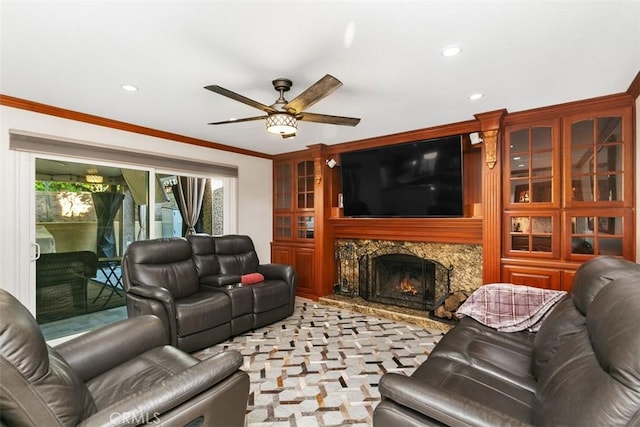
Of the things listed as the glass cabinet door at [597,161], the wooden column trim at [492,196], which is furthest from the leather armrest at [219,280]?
the glass cabinet door at [597,161]

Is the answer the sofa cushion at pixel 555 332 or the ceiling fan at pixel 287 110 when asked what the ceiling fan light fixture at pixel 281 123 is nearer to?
the ceiling fan at pixel 287 110

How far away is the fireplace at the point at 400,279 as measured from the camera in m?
4.15

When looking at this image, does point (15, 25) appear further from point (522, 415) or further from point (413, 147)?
point (413, 147)

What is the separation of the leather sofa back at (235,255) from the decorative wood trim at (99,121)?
1421 mm

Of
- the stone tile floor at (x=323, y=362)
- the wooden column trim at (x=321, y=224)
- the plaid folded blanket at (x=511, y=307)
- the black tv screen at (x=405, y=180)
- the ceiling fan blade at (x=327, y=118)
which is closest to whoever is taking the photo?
the stone tile floor at (x=323, y=362)

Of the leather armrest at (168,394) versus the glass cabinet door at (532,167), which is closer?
the leather armrest at (168,394)

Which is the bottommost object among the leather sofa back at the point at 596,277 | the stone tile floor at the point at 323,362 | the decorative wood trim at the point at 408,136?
the stone tile floor at the point at 323,362

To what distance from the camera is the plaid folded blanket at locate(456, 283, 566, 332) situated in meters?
2.32

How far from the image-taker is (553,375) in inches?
51.2

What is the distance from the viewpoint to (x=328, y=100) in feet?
9.45

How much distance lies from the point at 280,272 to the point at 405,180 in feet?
6.67

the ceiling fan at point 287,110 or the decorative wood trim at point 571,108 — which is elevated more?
the decorative wood trim at point 571,108

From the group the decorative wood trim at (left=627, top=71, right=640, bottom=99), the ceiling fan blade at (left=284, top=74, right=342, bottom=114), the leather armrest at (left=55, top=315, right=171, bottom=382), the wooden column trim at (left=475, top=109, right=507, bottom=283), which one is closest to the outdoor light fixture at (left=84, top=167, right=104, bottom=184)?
the leather armrest at (left=55, top=315, right=171, bottom=382)

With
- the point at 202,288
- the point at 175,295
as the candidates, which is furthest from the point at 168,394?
the point at 202,288
